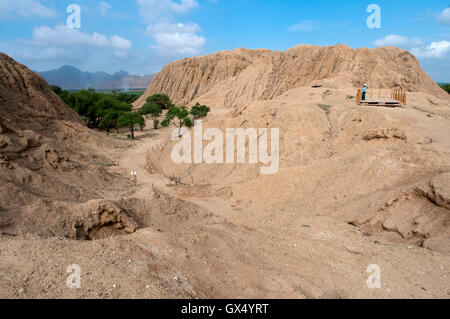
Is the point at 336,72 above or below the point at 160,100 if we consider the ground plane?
below

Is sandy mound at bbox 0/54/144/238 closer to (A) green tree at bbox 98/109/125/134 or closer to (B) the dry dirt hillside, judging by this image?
(A) green tree at bbox 98/109/125/134

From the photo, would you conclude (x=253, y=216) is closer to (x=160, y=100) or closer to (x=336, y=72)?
(x=336, y=72)

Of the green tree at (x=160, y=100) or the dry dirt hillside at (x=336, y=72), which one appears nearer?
the dry dirt hillside at (x=336, y=72)

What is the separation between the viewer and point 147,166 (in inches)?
713

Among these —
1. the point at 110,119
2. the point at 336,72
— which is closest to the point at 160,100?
the point at 110,119

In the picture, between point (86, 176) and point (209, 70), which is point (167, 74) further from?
point (86, 176)

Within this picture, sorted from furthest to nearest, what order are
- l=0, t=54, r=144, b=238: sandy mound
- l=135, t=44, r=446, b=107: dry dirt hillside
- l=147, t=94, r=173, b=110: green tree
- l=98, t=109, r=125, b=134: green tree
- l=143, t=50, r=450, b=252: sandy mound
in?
l=147, t=94, r=173, b=110: green tree, l=98, t=109, r=125, b=134: green tree, l=135, t=44, r=446, b=107: dry dirt hillside, l=143, t=50, r=450, b=252: sandy mound, l=0, t=54, r=144, b=238: sandy mound

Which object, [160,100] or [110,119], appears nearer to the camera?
[110,119]

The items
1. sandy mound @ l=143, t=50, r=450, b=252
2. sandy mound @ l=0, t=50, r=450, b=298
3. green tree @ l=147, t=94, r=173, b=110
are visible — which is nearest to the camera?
sandy mound @ l=0, t=50, r=450, b=298

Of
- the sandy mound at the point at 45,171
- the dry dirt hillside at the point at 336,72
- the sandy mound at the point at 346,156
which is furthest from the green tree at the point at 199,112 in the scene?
the sandy mound at the point at 45,171

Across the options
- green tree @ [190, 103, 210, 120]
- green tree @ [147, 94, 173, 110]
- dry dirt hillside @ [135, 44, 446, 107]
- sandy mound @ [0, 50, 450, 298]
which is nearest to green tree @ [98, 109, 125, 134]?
green tree @ [190, 103, 210, 120]

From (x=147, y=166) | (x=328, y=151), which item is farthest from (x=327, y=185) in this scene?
(x=147, y=166)

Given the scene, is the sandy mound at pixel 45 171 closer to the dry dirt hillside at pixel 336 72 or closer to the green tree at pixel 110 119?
the green tree at pixel 110 119
